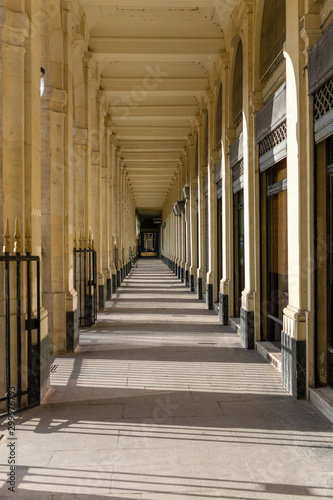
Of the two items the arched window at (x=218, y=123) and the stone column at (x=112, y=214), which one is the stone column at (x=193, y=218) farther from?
the arched window at (x=218, y=123)

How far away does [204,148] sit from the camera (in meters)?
Result: 15.8

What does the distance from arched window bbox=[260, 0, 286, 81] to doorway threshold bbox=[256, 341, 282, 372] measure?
4229mm

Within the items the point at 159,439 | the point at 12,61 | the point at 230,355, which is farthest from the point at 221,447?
the point at 12,61

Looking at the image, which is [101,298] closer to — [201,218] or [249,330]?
[201,218]

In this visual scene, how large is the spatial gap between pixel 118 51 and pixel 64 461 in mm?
9413

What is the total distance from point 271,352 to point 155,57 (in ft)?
24.7

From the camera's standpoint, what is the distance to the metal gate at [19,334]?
16.3ft

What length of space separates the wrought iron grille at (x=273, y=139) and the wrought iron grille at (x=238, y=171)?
1.48 metres

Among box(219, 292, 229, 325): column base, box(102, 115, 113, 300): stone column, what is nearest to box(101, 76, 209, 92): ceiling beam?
box(102, 115, 113, 300): stone column

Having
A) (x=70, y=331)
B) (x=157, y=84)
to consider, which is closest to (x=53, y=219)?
(x=70, y=331)

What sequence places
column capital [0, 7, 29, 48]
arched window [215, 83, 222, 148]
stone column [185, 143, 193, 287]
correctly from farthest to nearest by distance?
stone column [185, 143, 193, 287] → arched window [215, 83, 222, 148] → column capital [0, 7, 29, 48]

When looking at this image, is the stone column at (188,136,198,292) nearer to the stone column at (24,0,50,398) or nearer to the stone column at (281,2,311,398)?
the stone column at (281,2,311,398)

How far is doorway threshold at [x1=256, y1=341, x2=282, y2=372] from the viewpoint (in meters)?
6.87

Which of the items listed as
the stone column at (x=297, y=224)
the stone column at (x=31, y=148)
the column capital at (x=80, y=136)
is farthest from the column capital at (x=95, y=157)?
the stone column at (x=297, y=224)
